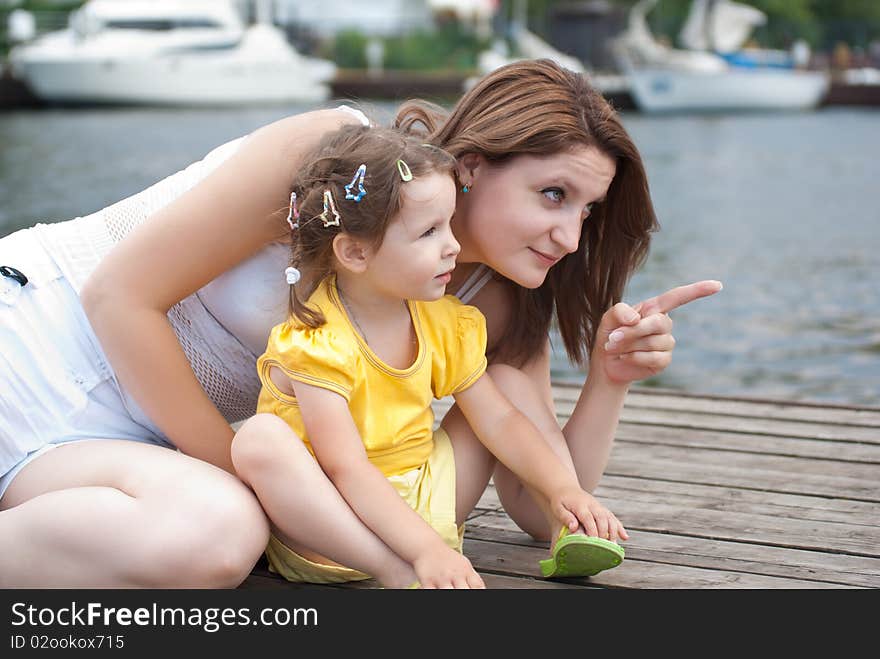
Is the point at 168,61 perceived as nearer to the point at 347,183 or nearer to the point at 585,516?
the point at 347,183

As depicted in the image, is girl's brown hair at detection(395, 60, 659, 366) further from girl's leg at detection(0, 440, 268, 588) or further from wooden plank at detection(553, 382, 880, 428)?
wooden plank at detection(553, 382, 880, 428)

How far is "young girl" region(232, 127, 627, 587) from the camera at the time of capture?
1.90m

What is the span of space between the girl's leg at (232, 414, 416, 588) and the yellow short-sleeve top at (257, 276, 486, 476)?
76 millimetres

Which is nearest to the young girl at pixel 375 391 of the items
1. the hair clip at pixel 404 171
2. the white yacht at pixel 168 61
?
the hair clip at pixel 404 171

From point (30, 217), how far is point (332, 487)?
10.9 meters

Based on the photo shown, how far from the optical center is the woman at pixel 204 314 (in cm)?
188

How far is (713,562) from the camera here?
216 cm

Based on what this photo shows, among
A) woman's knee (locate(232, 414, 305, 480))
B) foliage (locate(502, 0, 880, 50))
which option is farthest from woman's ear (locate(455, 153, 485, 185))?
foliage (locate(502, 0, 880, 50))

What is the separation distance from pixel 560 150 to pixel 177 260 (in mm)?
615

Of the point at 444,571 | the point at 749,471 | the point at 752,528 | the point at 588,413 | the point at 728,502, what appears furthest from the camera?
the point at 749,471

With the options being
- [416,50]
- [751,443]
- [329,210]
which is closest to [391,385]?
[329,210]

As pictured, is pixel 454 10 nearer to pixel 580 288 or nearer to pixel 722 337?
pixel 722 337

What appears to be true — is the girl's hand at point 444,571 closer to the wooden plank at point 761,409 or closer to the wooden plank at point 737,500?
the wooden plank at point 737,500

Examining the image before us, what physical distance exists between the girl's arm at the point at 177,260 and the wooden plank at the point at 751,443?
1308 millimetres
